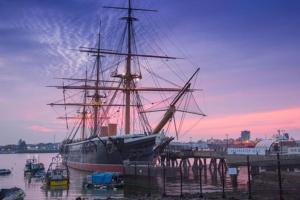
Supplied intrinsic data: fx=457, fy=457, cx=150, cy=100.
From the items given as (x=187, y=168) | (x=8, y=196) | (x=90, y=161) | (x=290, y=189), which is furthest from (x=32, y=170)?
(x=290, y=189)

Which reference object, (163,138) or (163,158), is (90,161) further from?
(163,138)

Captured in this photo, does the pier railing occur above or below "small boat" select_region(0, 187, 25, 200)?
above

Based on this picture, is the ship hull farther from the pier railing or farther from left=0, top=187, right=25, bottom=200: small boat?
left=0, top=187, right=25, bottom=200: small boat

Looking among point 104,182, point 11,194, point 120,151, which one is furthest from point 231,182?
point 120,151

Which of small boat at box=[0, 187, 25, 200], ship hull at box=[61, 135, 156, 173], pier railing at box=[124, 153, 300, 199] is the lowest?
small boat at box=[0, 187, 25, 200]

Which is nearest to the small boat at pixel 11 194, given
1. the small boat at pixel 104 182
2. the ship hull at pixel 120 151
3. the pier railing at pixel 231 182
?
the pier railing at pixel 231 182

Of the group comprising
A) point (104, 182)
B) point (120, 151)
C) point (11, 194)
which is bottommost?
point (11, 194)

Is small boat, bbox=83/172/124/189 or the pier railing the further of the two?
small boat, bbox=83/172/124/189

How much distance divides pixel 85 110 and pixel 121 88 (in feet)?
159

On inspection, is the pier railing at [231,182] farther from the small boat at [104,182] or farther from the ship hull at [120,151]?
the ship hull at [120,151]

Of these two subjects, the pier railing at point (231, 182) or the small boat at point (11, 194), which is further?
the small boat at point (11, 194)

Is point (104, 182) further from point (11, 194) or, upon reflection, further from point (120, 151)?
point (120, 151)

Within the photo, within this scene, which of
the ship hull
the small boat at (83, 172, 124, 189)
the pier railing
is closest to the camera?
the pier railing

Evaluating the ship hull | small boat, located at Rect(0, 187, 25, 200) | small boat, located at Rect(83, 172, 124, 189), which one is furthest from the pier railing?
small boat, located at Rect(0, 187, 25, 200)
